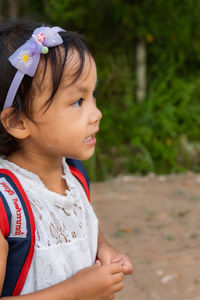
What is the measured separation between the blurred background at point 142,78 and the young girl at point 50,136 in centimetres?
340

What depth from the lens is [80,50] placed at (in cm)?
137

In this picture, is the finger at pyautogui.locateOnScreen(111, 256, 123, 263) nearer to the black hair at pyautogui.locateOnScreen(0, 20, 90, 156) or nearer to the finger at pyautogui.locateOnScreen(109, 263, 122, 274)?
the finger at pyautogui.locateOnScreen(109, 263, 122, 274)

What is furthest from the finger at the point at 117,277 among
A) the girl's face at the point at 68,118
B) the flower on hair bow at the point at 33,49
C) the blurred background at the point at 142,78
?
→ the blurred background at the point at 142,78

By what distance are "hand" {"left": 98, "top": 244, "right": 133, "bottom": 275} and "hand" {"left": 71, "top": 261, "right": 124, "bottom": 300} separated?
74 mm

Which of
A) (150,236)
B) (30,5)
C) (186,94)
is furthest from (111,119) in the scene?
(150,236)

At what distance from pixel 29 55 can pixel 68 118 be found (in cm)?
20

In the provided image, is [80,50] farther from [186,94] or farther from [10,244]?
[186,94]

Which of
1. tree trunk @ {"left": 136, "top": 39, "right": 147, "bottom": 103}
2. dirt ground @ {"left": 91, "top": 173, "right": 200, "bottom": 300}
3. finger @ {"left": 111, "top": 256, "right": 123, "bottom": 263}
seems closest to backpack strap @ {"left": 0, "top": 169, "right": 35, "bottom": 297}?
finger @ {"left": 111, "top": 256, "right": 123, "bottom": 263}

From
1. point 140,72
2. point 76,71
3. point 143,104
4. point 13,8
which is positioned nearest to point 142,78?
point 140,72

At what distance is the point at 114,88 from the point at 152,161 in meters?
1.06

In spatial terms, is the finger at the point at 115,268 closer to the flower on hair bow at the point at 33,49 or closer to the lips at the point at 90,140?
the lips at the point at 90,140

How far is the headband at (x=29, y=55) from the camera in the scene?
50.0 inches

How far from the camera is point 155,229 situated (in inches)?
138

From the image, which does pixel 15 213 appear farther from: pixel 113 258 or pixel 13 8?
pixel 13 8
